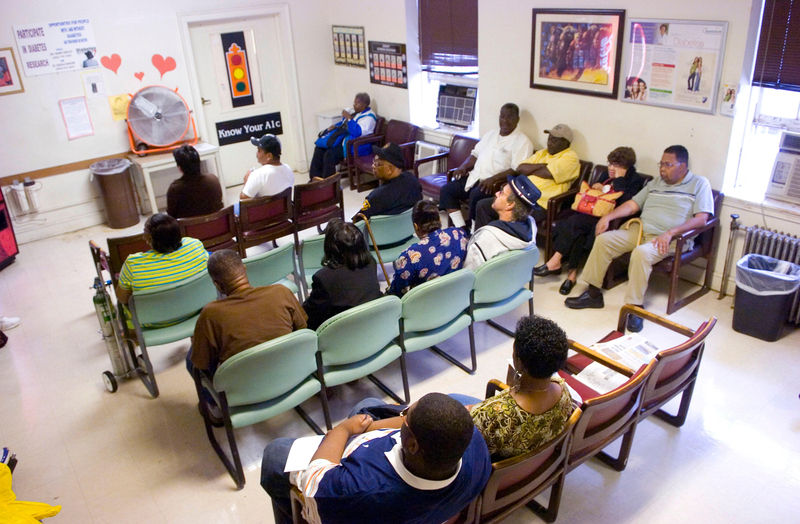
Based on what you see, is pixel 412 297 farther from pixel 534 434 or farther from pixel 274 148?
pixel 274 148

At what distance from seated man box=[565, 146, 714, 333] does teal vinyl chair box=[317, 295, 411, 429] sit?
172cm

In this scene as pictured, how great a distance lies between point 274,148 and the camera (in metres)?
4.77

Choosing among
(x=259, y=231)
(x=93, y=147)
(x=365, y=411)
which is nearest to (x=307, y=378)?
(x=365, y=411)

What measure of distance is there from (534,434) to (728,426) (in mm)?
1544

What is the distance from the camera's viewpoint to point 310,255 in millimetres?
3857

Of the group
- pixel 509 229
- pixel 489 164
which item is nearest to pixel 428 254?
pixel 509 229

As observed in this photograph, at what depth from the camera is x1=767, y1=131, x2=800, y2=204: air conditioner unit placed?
3756 millimetres

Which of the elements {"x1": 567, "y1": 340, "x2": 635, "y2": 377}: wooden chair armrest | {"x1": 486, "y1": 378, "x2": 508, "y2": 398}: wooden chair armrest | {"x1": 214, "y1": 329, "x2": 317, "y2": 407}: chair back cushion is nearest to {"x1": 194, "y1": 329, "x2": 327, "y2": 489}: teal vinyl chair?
{"x1": 214, "y1": 329, "x2": 317, "y2": 407}: chair back cushion

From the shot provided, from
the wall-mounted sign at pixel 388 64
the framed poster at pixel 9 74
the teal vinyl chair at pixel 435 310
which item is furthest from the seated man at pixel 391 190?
the framed poster at pixel 9 74

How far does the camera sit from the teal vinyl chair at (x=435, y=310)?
300cm

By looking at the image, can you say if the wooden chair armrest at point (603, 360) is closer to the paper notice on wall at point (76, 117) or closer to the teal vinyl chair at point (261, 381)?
the teal vinyl chair at point (261, 381)

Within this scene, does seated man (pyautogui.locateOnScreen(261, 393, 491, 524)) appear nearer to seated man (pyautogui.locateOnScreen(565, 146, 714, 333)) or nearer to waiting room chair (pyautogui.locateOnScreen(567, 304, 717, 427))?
waiting room chair (pyautogui.locateOnScreen(567, 304, 717, 427))

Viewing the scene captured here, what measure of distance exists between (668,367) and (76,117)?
5678 millimetres

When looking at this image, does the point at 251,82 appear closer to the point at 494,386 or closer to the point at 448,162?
the point at 448,162
